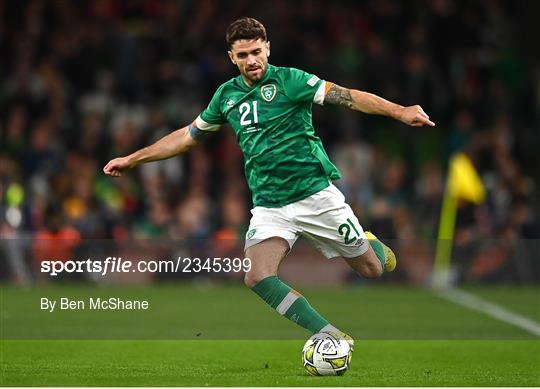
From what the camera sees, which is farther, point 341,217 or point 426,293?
point 426,293

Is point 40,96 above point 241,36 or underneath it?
underneath

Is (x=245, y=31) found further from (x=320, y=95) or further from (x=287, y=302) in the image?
(x=287, y=302)

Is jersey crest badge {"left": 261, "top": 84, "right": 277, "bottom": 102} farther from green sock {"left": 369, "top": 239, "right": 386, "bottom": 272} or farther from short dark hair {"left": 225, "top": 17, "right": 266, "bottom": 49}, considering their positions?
green sock {"left": 369, "top": 239, "right": 386, "bottom": 272}

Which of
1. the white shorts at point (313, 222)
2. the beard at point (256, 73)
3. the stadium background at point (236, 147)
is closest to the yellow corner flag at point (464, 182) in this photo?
the stadium background at point (236, 147)

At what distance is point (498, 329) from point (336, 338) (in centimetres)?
515

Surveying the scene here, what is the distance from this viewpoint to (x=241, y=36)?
395 inches

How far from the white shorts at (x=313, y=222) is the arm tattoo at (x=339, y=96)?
2.42 ft

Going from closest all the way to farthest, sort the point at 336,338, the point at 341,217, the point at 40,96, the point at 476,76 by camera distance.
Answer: the point at 336,338 → the point at 341,217 → the point at 40,96 → the point at 476,76

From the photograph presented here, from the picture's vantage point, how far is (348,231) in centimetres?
1061

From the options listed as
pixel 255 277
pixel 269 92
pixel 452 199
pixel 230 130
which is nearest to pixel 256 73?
pixel 269 92

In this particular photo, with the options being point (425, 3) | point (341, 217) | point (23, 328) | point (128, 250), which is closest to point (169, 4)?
point (425, 3)

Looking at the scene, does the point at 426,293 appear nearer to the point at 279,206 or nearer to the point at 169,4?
the point at 169,4

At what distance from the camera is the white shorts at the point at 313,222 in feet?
34.0

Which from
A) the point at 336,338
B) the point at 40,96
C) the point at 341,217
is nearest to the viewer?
the point at 336,338
